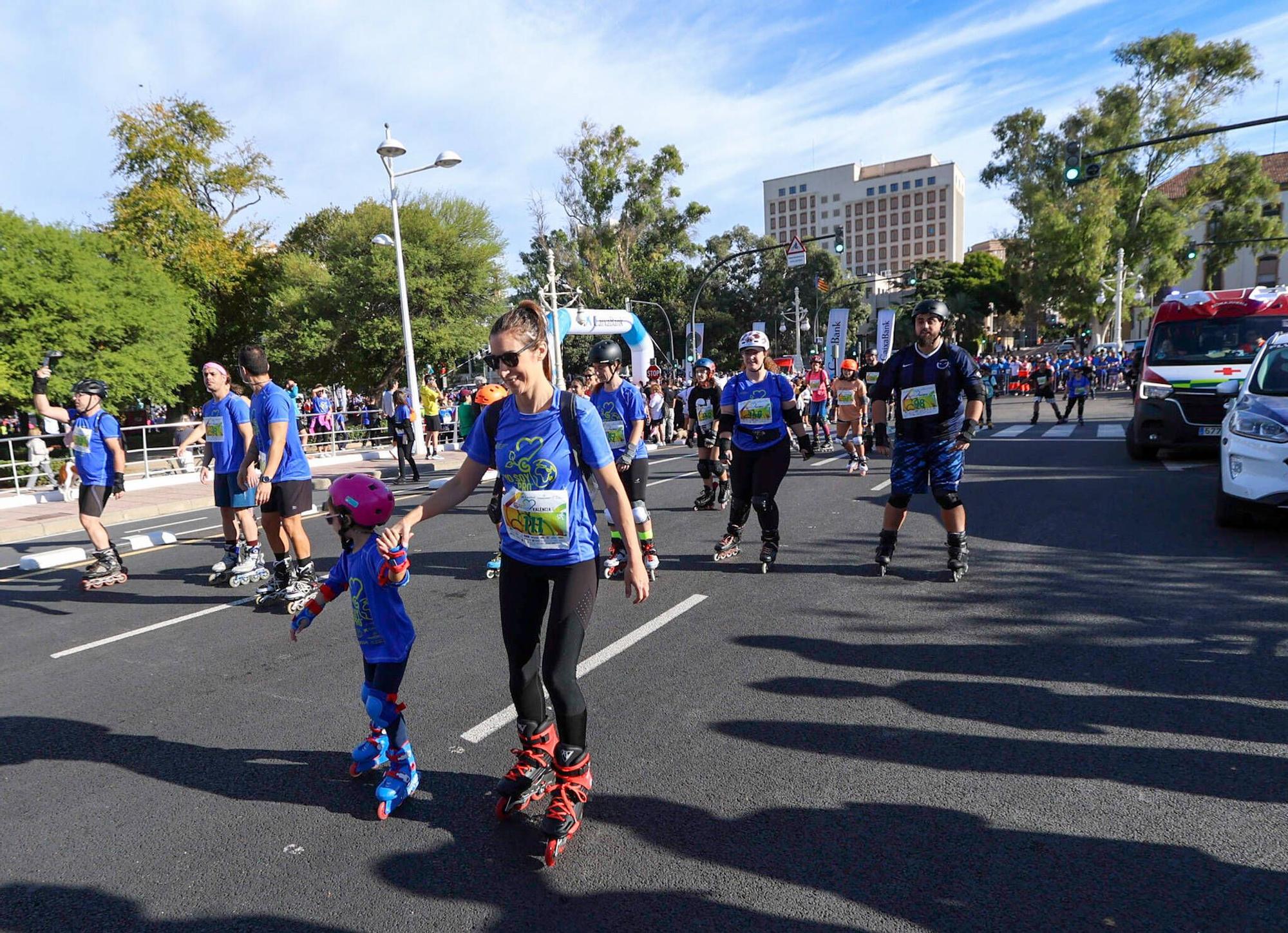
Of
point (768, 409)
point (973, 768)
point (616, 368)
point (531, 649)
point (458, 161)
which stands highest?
point (458, 161)

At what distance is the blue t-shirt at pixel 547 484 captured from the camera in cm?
298

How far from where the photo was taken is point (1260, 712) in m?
3.67

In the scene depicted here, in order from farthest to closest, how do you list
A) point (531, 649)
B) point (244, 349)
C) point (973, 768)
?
point (244, 349) < point (973, 768) < point (531, 649)

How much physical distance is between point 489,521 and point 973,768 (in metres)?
7.51

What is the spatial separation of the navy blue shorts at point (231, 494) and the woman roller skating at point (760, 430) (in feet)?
14.2

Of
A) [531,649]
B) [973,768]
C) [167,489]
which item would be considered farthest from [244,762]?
[167,489]

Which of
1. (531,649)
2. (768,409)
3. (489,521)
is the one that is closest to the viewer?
(531,649)

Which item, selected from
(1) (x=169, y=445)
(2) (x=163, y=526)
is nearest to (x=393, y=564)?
(2) (x=163, y=526)

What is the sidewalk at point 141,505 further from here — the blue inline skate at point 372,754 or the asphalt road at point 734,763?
the blue inline skate at point 372,754

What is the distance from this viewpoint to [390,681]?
3.26 meters

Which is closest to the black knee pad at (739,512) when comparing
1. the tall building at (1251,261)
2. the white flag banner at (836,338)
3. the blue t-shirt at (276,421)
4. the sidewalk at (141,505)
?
the blue t-shirt at (276,421)

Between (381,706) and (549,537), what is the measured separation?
3.54ft

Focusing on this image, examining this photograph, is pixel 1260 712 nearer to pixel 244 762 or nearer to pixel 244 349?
pixel 244 762

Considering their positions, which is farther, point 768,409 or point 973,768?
point 768,409
